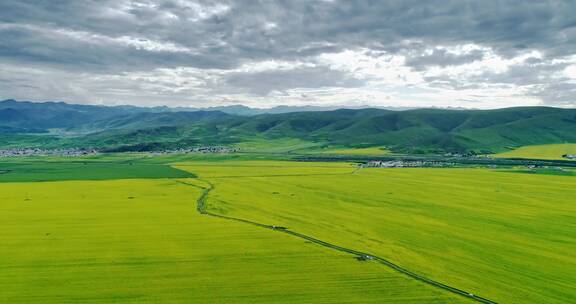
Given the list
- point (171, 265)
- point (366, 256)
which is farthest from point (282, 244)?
point (171, 265)

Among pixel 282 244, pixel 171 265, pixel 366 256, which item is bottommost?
pixel 171 265

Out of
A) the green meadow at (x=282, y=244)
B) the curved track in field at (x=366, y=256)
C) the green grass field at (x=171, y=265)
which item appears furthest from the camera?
the green meadow at (x=282, y=244)

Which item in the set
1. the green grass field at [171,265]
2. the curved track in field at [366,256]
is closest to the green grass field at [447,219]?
the curved track in field at [366,256]

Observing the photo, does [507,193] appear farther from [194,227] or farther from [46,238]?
[46,238]

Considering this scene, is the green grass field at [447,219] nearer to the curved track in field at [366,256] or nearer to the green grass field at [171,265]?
the curved track in field at [366,256]

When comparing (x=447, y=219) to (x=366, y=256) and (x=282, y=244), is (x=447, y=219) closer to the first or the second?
(x=366, y=256)

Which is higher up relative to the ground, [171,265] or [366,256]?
[366,256]

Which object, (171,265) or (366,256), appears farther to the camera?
(366,256)
